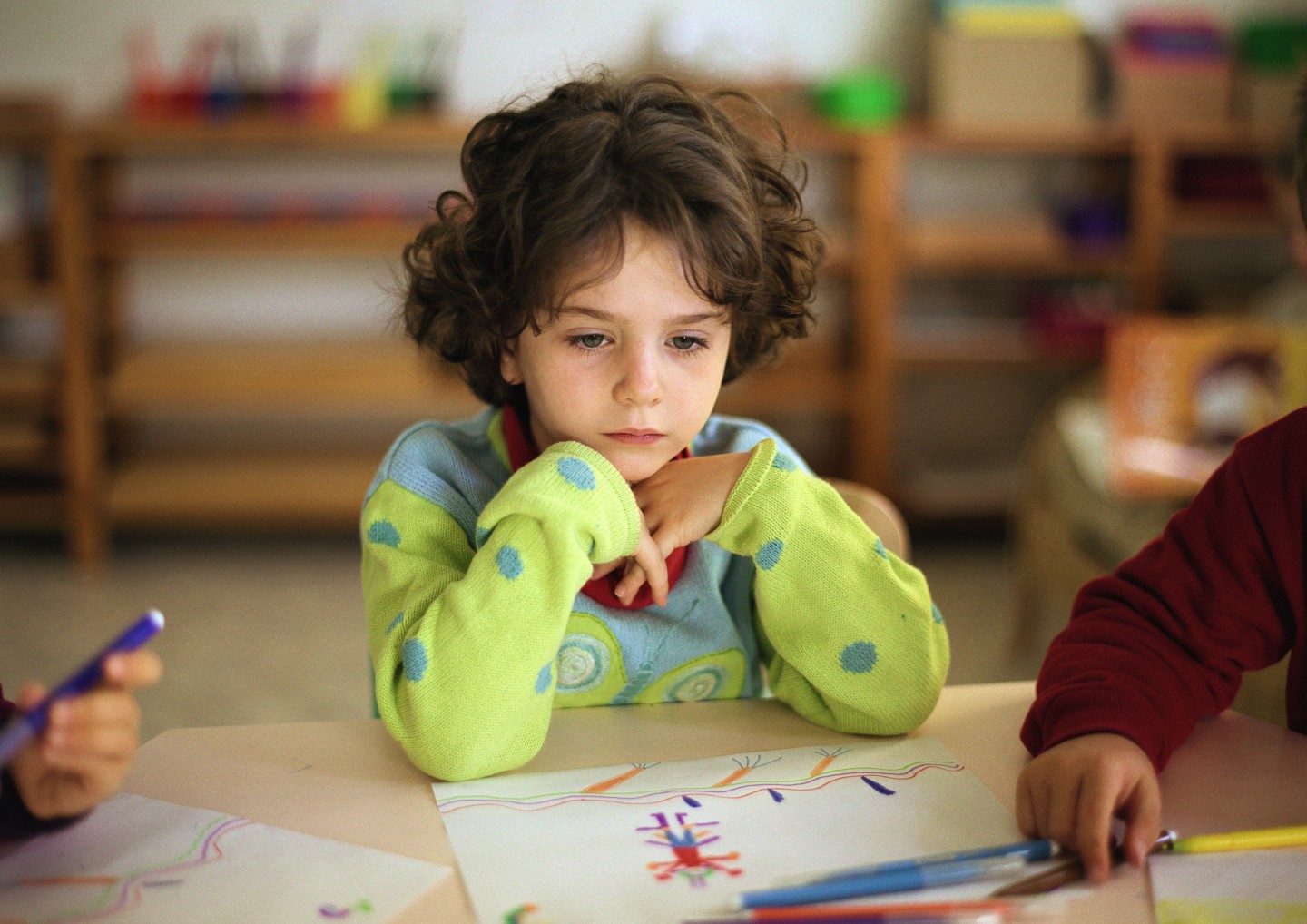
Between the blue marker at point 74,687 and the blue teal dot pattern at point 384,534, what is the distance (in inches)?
11.4

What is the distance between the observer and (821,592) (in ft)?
2.92

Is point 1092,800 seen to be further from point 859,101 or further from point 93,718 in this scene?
point 859,101

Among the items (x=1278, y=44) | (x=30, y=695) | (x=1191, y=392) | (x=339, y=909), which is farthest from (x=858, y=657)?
(x=1278, y=44)

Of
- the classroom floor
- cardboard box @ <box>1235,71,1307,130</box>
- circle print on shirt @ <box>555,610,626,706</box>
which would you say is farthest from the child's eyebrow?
cardboard box @ <box>1235,71,1307,130</box>

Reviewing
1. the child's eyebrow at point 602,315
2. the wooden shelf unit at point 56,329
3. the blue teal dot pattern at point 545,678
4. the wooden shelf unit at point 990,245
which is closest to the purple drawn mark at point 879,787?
the blue teal dot pattern at point 545,678

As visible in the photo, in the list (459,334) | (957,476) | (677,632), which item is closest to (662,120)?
(459,334)

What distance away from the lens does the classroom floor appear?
2.52m

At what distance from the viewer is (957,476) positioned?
142 inches

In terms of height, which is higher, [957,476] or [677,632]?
[677,632]

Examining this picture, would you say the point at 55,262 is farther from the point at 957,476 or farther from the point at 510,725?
the point at 510,725

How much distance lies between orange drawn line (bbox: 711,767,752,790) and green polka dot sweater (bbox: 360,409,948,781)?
0.10 meters

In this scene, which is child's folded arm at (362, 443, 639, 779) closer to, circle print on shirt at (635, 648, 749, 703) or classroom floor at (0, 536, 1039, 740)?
circle print on shirt at (635, 648, 749, 703)

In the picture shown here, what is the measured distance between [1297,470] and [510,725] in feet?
1.83

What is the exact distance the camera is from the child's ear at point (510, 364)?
99cm
